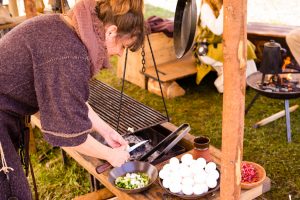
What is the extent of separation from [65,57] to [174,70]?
4.13 meters

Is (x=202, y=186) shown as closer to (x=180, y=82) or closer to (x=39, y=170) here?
(x=39, y=170)

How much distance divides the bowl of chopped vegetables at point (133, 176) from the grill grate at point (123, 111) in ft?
1.79

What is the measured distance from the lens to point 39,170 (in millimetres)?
4273

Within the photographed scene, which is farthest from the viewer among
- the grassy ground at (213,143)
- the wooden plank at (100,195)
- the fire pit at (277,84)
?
the fire pit at (277,84)

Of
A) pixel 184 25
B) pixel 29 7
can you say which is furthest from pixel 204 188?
pixel 29 7

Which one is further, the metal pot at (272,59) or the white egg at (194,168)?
the metal pot at (272,59)

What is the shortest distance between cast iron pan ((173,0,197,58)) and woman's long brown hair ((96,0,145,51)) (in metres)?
1.07

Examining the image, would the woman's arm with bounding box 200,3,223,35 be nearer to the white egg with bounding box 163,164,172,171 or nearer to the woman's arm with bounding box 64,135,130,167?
the white egg with bounding box 163,164,172,171

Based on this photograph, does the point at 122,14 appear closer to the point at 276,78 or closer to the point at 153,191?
the point at 153,191

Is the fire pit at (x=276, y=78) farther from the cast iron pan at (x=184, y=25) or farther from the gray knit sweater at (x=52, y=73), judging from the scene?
the gray knit sweater at (x=52, y=73)

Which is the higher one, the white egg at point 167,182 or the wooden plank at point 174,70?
the white egg at point 167,182

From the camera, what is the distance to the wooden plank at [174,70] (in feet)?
18.6

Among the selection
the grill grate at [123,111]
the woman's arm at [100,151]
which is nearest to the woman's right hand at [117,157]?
the woman's arm at [100,151]

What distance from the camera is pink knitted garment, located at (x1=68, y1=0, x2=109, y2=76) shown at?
6.22 ft
